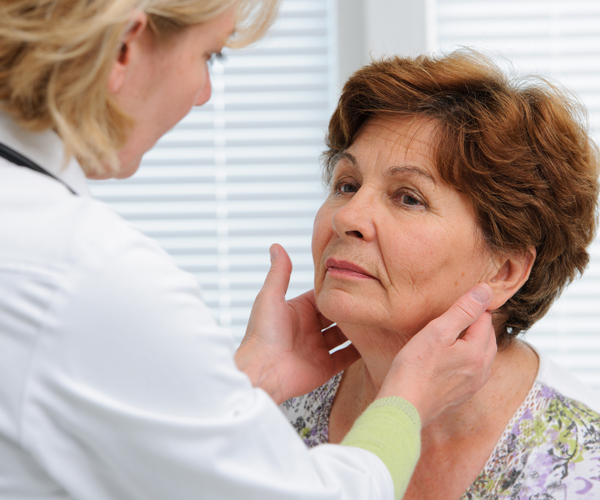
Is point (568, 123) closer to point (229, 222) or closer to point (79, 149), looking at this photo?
point (79, 149)

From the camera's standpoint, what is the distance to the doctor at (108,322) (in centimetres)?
69

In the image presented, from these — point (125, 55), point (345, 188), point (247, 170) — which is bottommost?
point (247, 170)

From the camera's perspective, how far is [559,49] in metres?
2.33

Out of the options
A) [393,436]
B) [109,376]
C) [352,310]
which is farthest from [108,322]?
[352,310]

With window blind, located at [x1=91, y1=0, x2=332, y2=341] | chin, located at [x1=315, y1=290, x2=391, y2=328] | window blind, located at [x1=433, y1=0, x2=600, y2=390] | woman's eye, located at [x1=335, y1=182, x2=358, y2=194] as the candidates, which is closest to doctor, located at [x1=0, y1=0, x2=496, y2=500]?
chin, located at [x1=315, y1=290, x2=391, y2=328]

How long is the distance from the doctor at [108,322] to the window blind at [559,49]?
1.64m

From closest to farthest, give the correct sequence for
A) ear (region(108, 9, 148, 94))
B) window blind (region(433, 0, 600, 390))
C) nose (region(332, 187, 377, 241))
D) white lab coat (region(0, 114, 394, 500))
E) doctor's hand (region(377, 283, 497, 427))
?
white lab coat (region(0, 114, 394, 500)) → ear (region(108, 9, 148, 94)) → doctor's hand (region(377, 283, 497, 427)) → nose (region(332, 187, 377, 241)) → window blind (region(433, 0, 600, 390))

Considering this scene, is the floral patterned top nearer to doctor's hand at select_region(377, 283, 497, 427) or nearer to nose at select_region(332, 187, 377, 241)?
doctor's hand at select_region(377, 283, 497, 427)

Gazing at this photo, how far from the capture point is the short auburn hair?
1.37 metres

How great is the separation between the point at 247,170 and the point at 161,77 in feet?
5.11

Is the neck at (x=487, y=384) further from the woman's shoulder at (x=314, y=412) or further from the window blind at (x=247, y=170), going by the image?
the window blind at (x=247, y=170)

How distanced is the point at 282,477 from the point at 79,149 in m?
0.49

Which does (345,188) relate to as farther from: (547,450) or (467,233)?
(547,450)

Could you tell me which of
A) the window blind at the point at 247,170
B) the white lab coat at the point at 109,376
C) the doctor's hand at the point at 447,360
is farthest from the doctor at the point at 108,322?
the window blind at the point at 247,170
